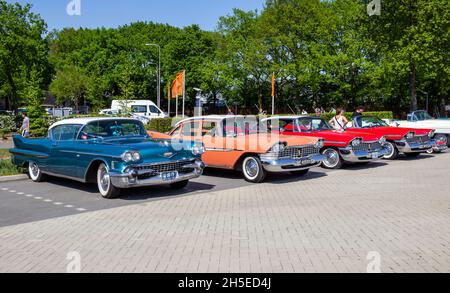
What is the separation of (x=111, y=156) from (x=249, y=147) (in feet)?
11.4

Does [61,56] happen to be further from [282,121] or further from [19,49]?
[282,121]

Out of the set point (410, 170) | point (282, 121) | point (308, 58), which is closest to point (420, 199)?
point (410, 170)

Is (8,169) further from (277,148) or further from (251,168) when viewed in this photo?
(277,148)

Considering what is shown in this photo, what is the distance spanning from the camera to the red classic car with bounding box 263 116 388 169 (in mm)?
12656

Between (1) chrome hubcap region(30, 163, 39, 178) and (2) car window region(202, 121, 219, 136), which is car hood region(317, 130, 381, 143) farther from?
(1) chrome hubcap region(30, 163, 39, 178)

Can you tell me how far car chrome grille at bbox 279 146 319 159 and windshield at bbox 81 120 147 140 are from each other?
326 centimetres

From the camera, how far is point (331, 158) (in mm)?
13062

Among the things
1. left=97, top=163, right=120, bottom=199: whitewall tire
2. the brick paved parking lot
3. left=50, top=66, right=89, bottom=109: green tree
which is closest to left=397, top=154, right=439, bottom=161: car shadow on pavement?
the brick paved parking lot

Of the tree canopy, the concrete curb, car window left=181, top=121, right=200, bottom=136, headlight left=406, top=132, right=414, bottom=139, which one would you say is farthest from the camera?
the tree canopy

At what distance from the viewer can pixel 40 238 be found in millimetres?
5906

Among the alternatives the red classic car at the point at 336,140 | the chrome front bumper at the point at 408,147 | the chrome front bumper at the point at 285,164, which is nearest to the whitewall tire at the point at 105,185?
the chrome front bumper at the point at 285,164

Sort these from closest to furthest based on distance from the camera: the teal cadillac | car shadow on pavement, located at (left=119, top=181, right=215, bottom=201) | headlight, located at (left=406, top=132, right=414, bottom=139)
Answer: the teal cadillac < car shadow on pavement, located at (left=119, top=181, right=215, bottom=201) < headlight, located at (left=406, top=132, right=414, bottom=139)

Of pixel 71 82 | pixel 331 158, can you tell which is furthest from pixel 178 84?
pixel 71 82

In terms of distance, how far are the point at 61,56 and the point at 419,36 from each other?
157 feet
